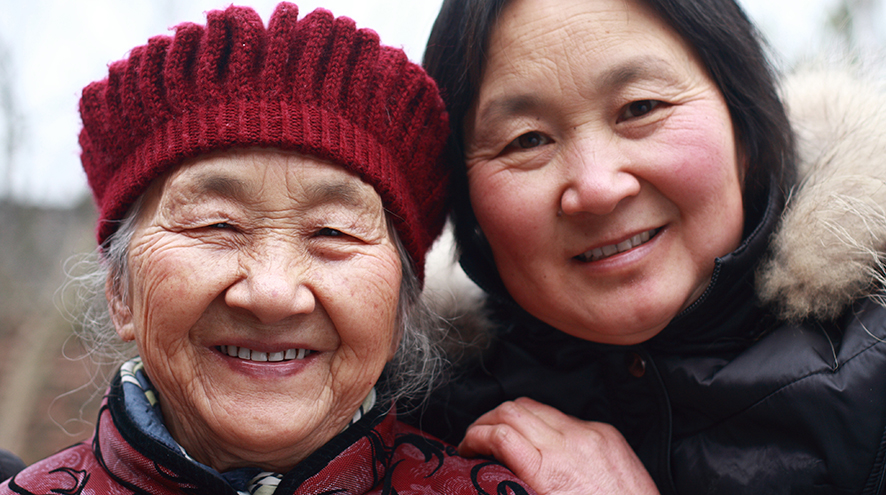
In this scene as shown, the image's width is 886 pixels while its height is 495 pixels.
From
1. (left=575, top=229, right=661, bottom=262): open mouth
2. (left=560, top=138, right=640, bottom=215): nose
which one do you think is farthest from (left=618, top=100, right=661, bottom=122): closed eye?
(left=575, top=229, right=661, bottom=262): open mouth

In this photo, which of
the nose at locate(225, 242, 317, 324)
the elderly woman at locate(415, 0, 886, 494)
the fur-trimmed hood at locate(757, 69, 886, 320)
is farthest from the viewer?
the fur-trimmed hood at locate(757, 69, 886, 320)

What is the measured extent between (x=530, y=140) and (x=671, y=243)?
588mm

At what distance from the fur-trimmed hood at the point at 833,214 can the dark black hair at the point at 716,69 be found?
15cm

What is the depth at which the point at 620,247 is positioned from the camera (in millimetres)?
2082

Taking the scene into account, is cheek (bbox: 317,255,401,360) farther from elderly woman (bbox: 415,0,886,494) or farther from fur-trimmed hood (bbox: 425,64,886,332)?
fur-trimmed hood (bbox: 425,64,886,332)

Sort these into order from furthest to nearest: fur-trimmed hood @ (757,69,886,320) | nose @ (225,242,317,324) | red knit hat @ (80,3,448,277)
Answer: fur-trimmed hood @ (757,69,886,320)
red knit hat @ (80,3,448,277)
nose @ (225,242,317,324)

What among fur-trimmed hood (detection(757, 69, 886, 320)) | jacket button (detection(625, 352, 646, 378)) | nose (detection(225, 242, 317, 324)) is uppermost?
nose (detection(225, 242, 317, 324))

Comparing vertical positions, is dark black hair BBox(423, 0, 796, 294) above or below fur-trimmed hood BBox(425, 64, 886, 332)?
above

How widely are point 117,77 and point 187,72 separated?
10.5 inches

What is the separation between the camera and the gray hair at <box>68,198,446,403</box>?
2125 mm

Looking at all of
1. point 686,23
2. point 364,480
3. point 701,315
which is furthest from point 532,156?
point 364,480

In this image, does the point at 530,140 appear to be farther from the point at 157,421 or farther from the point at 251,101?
the point at 157,421

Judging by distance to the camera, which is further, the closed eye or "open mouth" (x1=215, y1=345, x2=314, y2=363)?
the closed eye

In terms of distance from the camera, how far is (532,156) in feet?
6.77
